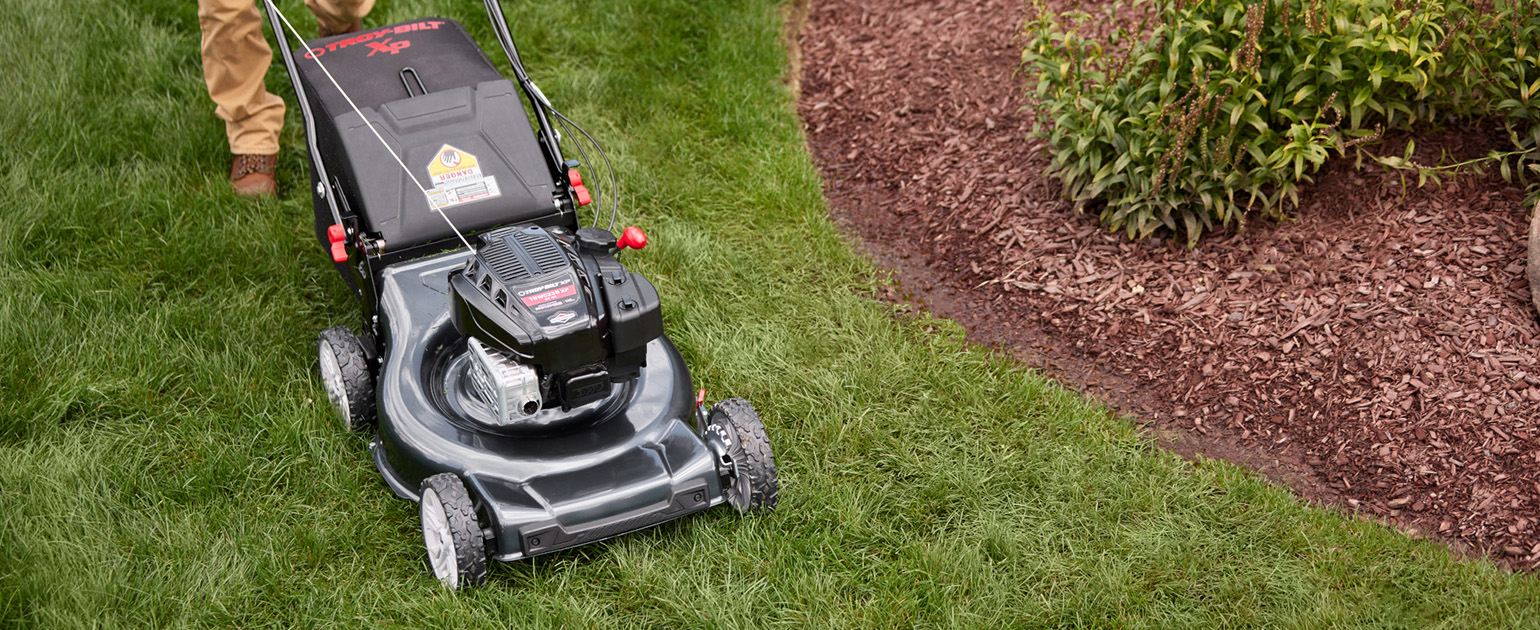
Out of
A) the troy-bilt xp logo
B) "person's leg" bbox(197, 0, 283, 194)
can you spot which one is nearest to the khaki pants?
"person's leg" bbox(197, 0, 283, 194)

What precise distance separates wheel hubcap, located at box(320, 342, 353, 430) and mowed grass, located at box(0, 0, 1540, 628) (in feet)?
0.19

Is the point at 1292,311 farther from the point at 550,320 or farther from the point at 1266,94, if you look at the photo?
the point at 550,320

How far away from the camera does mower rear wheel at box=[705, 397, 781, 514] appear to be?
295cm

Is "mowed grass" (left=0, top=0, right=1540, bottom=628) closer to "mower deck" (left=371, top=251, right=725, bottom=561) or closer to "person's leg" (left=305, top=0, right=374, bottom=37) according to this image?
"mower deck" (left=371, top=251, right=725, bottom=561)

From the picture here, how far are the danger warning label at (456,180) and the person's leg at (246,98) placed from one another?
123 cm

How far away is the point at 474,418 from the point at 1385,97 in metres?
2.73

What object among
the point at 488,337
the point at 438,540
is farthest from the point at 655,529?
the point at 488,337

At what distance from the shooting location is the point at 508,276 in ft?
8.94


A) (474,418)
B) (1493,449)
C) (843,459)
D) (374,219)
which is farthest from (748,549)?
(1493,449)

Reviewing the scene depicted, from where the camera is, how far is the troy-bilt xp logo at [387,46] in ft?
12.0

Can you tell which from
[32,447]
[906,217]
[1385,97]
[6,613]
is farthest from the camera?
[906,217]

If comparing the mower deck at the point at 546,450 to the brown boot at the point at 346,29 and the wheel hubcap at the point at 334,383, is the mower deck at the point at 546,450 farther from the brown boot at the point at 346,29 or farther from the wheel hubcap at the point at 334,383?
the brown boot at the point at 346,29

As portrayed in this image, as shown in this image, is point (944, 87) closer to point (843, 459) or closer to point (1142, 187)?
point (1142, 187)

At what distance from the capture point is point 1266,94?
3541 millimetres
